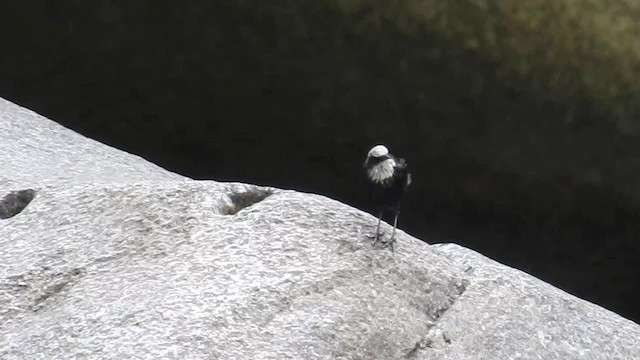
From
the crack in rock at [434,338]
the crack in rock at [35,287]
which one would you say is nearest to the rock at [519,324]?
the crack in rock at [434,338]

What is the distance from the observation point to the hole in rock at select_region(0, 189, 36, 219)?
463 cm

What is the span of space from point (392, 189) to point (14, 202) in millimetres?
1907

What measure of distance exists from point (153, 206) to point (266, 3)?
292cm

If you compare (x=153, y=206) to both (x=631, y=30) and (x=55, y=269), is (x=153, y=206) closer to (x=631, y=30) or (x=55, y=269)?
(x=55, y=269)

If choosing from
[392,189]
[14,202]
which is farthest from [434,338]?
Answer: [14,202]

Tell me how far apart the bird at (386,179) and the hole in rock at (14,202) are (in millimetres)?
1723

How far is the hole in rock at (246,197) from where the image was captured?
4461 millimetres

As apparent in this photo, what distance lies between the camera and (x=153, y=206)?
436 centimetres

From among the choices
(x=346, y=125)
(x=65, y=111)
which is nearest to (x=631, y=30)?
(x=346, y=125)

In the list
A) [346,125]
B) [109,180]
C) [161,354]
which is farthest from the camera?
[346,125]

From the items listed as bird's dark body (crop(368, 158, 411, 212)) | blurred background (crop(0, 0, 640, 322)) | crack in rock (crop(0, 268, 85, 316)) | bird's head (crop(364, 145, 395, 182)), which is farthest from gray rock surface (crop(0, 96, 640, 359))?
blurred background (crop(0, 0, 640, 322))

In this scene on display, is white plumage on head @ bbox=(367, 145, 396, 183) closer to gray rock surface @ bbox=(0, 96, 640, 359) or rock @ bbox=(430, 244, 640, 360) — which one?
gray rock surface @ bbox=(0, 96, 640, 359)

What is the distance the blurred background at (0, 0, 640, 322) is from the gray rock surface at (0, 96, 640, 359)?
2155 mm

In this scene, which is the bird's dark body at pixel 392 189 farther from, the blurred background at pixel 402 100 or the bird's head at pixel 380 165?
the blurred background at pixel 402 100
